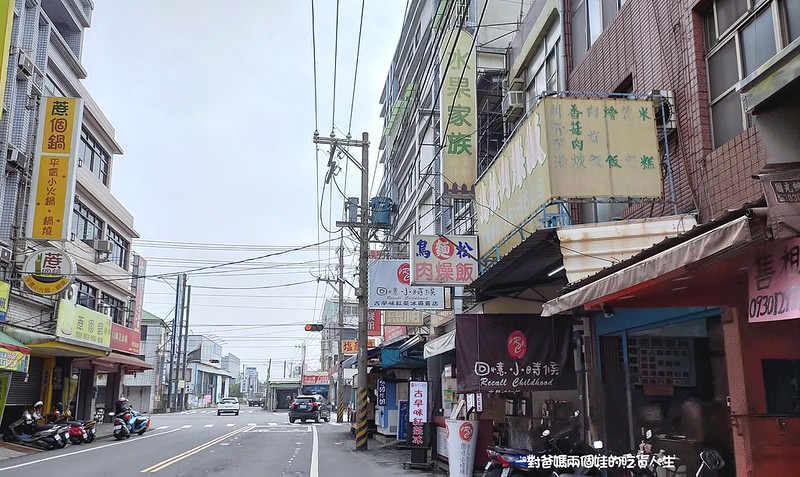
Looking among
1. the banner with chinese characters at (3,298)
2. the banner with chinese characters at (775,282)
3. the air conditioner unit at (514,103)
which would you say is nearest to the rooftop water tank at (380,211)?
the air conditioner unit at (514,103)

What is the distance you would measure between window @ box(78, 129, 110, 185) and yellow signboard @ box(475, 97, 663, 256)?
77.9ft

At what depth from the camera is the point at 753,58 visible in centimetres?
828

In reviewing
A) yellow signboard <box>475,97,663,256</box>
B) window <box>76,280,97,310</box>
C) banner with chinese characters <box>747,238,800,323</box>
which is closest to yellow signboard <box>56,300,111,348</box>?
window <box>76,280,97,310</box>

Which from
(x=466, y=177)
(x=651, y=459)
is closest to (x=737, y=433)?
(x=651, y=459)

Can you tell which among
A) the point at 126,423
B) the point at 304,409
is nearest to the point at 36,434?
the point at 126,423

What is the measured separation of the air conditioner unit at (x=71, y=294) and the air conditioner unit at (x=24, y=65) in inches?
297

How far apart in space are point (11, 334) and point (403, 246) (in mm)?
20132

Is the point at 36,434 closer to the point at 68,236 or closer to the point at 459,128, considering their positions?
the point at 68,236

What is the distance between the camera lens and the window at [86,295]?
93.2 ft

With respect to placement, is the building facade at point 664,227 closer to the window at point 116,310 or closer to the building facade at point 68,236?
the building facade at point 68,236

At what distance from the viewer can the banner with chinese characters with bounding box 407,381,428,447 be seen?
1587 centimetres

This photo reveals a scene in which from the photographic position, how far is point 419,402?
16.2 meters

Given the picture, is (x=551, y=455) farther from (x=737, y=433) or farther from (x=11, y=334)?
(x=11, y=334)

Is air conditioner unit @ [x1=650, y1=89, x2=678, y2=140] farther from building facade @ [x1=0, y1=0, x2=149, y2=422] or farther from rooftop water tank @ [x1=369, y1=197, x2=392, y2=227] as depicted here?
building facade @ [x1=0, y1=0, x2=149, y2=422]
